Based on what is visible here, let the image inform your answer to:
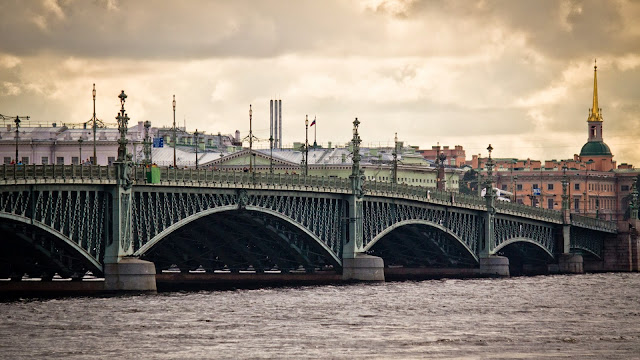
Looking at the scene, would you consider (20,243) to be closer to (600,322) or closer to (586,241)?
(600,322)

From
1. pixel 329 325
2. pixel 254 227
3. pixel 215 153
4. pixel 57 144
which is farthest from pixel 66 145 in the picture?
pixel 329 325

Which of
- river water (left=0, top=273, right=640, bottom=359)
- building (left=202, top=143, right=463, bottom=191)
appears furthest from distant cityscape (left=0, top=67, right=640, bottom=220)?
river water (left=0, top=273, right=640, bottom=359)

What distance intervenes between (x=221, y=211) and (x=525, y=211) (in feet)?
132

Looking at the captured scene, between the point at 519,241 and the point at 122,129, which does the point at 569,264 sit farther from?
the point at 122,129

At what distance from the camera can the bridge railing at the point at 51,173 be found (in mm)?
80000

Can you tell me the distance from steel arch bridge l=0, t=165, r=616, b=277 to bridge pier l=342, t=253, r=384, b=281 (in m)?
0.54

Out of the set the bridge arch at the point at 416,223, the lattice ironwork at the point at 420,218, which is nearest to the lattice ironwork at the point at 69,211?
the bridge arch at the point at 416,223

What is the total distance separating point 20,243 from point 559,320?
27201mm

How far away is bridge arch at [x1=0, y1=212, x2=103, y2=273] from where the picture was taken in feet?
262

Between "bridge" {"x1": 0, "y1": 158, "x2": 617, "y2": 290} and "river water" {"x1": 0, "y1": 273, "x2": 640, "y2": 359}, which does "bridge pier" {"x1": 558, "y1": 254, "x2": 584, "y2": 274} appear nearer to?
"bridge" {"x1": 0, "y1": 158, "x2": 617, "y2": 290}

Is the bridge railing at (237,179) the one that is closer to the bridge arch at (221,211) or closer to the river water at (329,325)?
the bridge arch at (221,211)

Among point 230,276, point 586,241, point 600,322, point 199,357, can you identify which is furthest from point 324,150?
point 199,357

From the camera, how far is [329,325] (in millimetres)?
75312

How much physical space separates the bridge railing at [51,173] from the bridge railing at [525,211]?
44021mm
